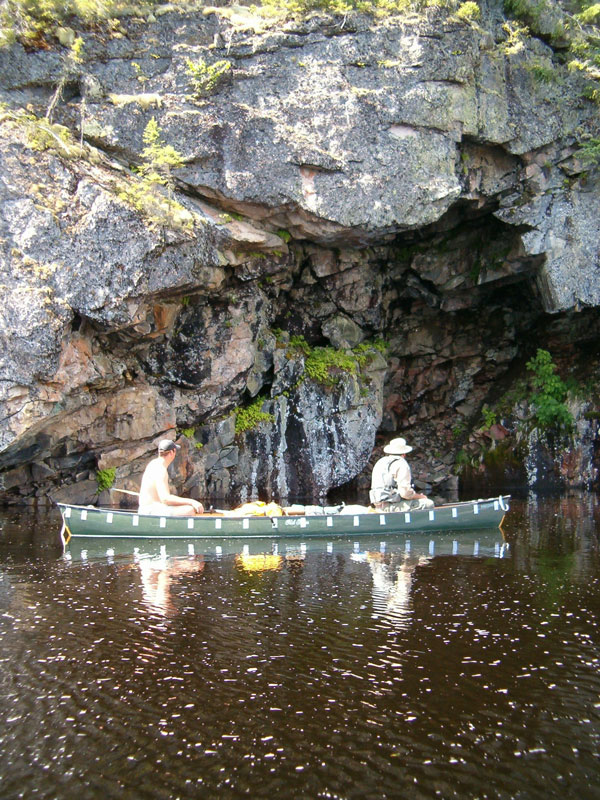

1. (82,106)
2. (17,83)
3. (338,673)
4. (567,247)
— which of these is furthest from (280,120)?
(338,673)

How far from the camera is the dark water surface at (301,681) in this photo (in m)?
4.62

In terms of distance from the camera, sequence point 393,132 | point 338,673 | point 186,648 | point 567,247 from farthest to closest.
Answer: point 567,247 → point 393,132 → point 186,648 → point 338,673

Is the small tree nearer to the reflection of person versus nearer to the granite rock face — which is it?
the granite rock face

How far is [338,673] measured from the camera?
6.27 metres

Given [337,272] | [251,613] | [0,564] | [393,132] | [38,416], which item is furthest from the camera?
[337,272]

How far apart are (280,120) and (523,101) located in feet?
23.9

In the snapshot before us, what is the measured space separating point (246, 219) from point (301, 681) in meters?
14.7

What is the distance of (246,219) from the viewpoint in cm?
1841

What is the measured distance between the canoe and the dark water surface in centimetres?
237

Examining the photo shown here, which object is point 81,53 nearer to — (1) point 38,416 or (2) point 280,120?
(2) point 280,120

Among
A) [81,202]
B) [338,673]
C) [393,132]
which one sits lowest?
[338,673]

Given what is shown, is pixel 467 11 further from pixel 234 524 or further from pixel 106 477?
pixel 106 477

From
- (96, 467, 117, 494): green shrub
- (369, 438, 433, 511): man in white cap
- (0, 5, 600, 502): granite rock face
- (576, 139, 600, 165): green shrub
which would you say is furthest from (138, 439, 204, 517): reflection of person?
(576, 139, 600, 165): green shrub

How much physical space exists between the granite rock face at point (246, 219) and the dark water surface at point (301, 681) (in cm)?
764
